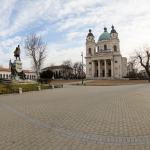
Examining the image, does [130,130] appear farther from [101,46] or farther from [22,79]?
[101,46]

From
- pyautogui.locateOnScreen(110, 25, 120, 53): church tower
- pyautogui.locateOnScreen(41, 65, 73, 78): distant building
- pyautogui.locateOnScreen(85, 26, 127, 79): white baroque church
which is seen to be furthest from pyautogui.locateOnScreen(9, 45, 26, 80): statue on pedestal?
pyautogui.locateOnScreen(110, 25, 120, 53): church tower

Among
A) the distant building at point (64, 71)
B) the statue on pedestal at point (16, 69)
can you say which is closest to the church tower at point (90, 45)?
the distant building at point (64, 71)

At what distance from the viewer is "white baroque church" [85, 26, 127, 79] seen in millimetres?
57250

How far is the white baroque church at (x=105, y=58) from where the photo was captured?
2254 inches

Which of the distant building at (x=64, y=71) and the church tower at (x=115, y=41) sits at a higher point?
the church tower at (x=115, y=41)

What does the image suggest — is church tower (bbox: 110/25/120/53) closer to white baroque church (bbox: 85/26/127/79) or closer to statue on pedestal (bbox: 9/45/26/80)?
white baroque church (bbox: 85/26/127/79)

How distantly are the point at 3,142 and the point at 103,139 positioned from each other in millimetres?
3073

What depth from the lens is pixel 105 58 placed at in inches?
2240

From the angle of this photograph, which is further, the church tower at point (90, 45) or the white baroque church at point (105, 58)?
the church tower at point (90, 45)

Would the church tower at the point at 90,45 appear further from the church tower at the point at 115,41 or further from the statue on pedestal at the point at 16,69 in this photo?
the statue on pedestal at the point at 16,69

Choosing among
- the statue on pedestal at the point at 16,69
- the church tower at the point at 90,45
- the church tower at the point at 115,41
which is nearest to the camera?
the statue on pedestal at the point at 16,69

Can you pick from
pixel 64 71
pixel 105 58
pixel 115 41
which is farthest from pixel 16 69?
pixel 64 71

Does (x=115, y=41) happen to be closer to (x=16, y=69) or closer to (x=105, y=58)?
(x=105, y=58)

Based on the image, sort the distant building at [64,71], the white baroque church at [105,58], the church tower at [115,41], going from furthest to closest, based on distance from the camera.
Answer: the distant building at [64,71], the church tower at [115,41], the white baroque church at [105,58]
